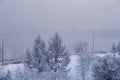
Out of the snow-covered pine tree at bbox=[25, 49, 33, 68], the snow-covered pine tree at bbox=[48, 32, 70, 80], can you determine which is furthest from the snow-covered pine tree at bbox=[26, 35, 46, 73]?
the snow-covered pine tree at bbox=[48, 32, 70, 80]

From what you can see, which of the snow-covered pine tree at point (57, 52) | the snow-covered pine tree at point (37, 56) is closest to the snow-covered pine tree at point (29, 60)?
the snow-covered pine tree at point (37, 56)

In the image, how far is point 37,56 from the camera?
72812mm

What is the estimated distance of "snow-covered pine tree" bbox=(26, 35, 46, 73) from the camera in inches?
2813

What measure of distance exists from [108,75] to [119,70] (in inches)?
76.5

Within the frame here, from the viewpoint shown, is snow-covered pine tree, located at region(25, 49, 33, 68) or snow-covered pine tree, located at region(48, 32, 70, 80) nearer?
snow-covered pine tree, located at region(48, 32, 70, 80)

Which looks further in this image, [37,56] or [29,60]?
[29,60]

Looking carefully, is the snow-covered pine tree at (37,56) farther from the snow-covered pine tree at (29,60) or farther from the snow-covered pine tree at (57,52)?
the snow-covered pine tree at (57,52)

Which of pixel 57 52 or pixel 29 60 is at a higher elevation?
pixel 57 52

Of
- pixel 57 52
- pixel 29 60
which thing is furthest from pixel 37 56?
pixel 57 52

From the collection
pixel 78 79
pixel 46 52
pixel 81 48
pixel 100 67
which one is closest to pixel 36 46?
pixel 46 52

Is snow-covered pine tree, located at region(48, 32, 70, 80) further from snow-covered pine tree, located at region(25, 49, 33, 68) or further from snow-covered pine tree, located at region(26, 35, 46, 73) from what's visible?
snow-covered pine tree, located at region(25, 49, 33, 68)

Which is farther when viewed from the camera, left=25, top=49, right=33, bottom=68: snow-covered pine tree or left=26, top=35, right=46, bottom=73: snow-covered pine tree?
left=25, top=49, right=33, bottom=68: snow-covered pine tree

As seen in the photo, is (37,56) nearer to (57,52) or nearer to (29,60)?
(29,60)

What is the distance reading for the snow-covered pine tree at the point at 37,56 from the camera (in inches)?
2813
